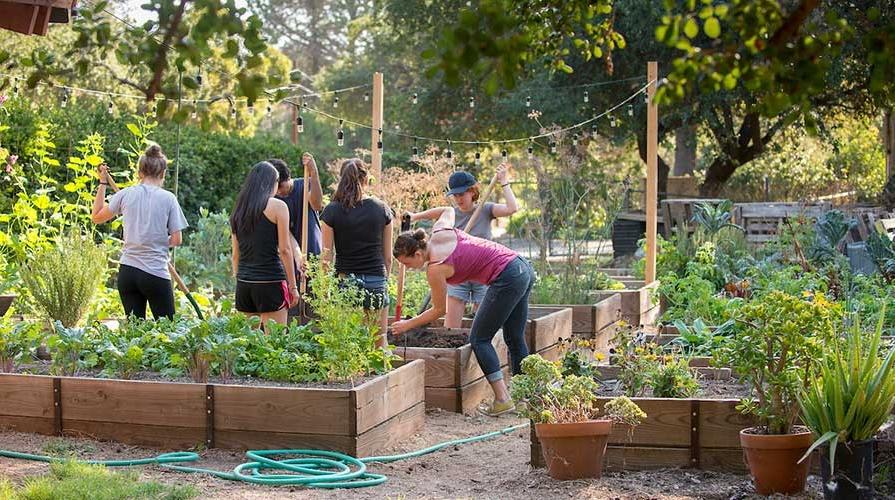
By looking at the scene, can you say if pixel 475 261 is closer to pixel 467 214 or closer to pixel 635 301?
pixel 467 214

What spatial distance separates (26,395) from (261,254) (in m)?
1.65

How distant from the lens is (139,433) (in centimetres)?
573

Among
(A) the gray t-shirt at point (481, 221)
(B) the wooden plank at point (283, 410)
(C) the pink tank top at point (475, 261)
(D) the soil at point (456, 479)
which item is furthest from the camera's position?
(A) the gray t-shirt at point (481, 221)

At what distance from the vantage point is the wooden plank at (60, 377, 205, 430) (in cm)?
564

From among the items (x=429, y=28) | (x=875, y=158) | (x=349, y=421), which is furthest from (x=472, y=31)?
(x=875, y=158)

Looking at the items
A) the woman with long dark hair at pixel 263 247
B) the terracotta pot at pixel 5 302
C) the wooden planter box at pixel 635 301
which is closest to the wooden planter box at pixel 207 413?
the woman with long dark hair at pixel 263 247

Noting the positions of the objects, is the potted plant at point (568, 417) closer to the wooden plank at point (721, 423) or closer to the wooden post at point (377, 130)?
the wooden plank at point (721, 423)

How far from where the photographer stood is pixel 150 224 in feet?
22.5

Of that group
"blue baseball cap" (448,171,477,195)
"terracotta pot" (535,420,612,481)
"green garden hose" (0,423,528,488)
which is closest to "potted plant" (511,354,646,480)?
"terracotta pot" (535,420,612,481)

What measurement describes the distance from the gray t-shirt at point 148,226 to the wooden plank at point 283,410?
1581 mm

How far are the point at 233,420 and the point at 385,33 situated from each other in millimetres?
28981

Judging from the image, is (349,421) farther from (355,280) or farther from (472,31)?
(472,31)

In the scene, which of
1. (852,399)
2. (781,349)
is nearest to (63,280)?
(781,349)

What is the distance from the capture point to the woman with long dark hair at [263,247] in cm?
686
